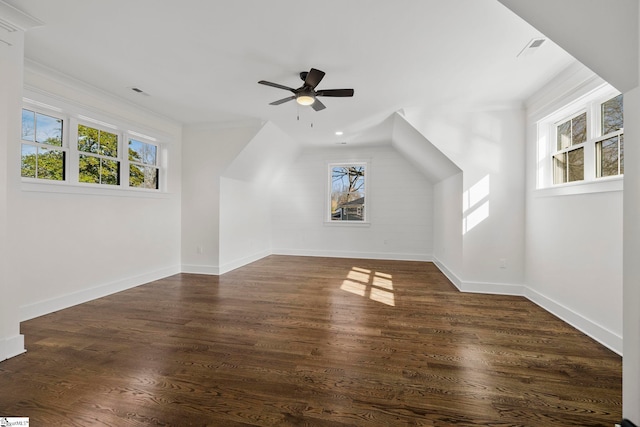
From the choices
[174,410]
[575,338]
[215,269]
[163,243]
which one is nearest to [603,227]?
[575,338]

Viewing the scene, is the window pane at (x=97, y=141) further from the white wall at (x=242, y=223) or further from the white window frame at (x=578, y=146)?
the white window frame at (x=578, y=146)

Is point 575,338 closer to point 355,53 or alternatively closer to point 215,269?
point 355,53

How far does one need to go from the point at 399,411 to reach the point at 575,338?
2132 millimetres

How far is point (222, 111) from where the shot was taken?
4.40 metres

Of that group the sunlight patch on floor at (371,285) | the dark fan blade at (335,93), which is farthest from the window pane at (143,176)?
the sunlight patch on floor at (371,285)

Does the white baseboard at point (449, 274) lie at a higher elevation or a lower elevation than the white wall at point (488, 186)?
lower

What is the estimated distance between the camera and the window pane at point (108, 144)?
3904 mm

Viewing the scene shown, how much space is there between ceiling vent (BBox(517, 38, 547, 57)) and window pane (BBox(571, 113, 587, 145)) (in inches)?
39.0

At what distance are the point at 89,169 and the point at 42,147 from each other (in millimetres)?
555

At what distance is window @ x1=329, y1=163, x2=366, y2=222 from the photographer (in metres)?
7.12

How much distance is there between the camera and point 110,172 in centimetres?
400

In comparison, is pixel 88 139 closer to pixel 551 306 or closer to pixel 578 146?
pixel 578 146

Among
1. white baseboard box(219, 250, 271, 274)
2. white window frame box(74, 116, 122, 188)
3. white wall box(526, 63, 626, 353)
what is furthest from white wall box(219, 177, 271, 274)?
white wall box(526, 63, 626, 353)

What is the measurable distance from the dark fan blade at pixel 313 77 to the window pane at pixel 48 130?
3.05m
